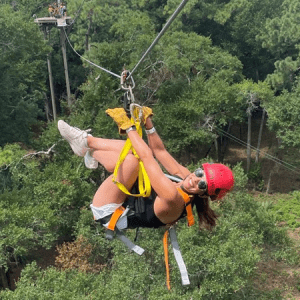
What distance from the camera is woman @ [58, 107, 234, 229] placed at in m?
2.71

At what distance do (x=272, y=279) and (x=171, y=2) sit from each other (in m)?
12.8

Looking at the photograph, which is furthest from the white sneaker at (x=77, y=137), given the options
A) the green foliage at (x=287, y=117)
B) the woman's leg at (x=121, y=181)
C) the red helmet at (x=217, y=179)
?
the green foliage at (x=287, y=117)

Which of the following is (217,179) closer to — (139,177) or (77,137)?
(139,177)

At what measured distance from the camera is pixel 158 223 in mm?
3076

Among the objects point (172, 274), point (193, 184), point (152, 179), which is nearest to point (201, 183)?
point (193, 184)

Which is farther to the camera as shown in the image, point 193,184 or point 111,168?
point 111,168

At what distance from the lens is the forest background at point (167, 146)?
7578 mm

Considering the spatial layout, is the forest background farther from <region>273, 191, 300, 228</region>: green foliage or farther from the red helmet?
the red helmet

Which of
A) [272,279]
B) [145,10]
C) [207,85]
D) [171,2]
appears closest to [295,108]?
[207,85]

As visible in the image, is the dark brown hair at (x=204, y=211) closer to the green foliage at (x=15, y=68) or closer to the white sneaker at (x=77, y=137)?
the white sneaker at (x=77, y=137)

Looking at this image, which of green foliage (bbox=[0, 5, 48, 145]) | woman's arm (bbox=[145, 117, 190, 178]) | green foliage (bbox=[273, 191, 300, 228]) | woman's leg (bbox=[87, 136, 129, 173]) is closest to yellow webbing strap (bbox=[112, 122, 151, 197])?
woman's leg (bbox=[87, 136, 129, 173])

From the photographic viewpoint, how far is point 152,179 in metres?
2.68

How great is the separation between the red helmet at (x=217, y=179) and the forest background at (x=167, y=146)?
4.41 metres

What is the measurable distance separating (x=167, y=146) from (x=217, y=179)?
10669 millimetres
